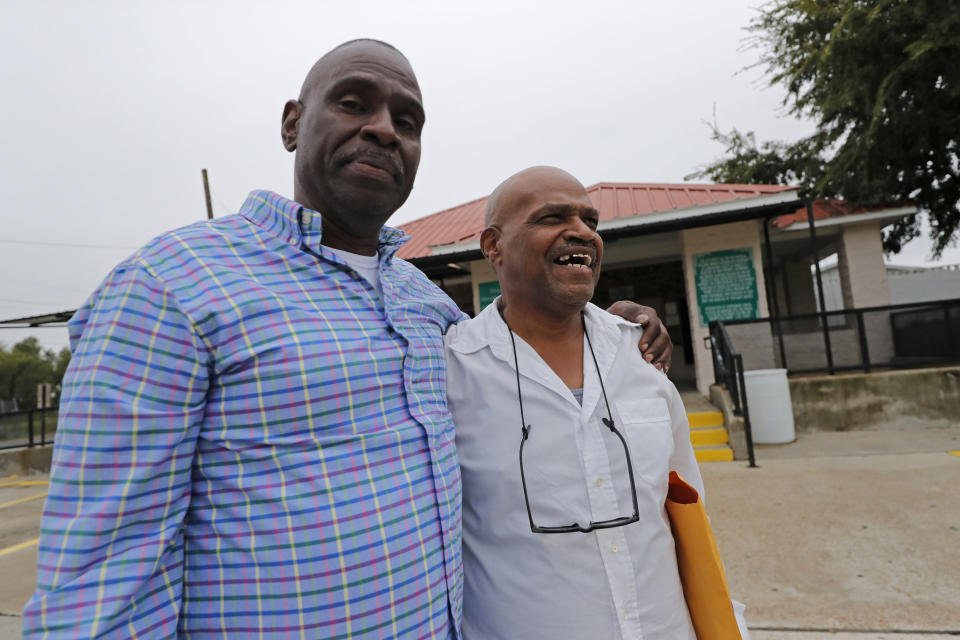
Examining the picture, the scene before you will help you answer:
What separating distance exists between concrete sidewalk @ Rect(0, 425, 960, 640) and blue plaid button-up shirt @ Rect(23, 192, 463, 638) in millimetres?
2741

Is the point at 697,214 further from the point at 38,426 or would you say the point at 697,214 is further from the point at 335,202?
the point at 38,426

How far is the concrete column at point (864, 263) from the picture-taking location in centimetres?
1149

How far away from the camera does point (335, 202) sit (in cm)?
153

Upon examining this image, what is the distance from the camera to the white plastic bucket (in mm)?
7523

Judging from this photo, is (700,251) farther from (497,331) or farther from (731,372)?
(497,331)

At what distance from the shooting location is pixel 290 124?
168cm

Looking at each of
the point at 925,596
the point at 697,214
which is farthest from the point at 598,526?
the point at 697,214

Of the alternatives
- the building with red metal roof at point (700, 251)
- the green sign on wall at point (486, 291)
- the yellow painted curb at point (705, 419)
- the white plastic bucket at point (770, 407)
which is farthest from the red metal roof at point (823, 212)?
the green sign on wall at point (486, 291)

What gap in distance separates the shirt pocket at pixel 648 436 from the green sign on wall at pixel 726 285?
8637mm

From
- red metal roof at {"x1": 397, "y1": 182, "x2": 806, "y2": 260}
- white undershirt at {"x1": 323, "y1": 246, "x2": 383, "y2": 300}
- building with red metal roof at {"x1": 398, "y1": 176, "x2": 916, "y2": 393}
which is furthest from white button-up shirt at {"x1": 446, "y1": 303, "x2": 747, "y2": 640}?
building with red metal roof at {"x1": 398, "y1": 176, "x2": 916, "y2": 393}

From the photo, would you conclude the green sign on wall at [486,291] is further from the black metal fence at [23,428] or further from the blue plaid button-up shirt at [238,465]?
the blue plaid button-up shirt at [238,465]

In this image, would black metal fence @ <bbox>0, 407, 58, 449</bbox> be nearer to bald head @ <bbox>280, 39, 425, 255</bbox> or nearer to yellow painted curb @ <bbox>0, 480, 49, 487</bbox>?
yellow painted curb @ <bbox>0, 480, 49, 487</bbox>

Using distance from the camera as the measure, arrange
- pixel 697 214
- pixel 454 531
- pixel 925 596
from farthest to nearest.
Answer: pixel 697 214 → pixel 925 596 → pixel 454 531

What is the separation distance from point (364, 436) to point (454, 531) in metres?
0.37
